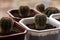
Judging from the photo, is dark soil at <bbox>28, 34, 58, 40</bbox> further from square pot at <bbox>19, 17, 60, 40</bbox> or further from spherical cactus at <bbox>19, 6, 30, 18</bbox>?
spherical cactus at <bbox>19, 6, 30, 18</bbox>

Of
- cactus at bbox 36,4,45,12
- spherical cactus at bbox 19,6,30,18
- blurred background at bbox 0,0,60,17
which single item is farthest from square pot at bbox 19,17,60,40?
blurred background at bbox 0,0,60,17

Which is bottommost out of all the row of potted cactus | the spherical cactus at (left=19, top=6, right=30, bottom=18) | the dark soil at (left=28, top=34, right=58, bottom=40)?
the dark soil at (left=28, top=34, right=58, bottom=40)

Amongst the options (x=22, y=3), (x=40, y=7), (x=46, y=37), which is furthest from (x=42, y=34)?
(x=22, y=3)

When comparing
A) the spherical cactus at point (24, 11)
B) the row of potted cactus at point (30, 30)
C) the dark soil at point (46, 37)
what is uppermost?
the spherical cactus at point (24, 11)

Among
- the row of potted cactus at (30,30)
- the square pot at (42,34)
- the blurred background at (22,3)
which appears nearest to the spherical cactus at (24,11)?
the row of potted cactus at (30,30)

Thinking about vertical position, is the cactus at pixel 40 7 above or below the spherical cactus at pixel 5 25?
above

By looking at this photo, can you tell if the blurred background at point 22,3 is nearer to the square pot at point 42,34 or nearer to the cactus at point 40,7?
the cactus at point 40,7

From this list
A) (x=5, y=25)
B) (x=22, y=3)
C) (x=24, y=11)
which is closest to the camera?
(x=5, y=25)

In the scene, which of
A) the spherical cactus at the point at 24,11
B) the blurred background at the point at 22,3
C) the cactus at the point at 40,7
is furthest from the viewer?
the blurred background at the point at 22,3

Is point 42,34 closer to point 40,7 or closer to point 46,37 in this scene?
point 46,37

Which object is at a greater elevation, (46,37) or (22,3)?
(22,3)

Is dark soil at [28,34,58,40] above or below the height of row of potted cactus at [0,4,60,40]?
below

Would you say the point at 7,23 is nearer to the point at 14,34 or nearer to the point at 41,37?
the point at 14,34
